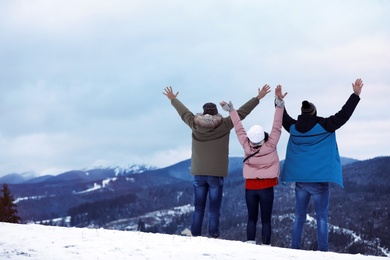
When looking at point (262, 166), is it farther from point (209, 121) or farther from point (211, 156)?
point (209, 121)

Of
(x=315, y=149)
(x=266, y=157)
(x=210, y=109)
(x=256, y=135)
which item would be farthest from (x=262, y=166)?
(x=210, y=109)

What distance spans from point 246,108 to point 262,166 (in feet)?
4.54

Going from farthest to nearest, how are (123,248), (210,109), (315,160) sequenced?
(210,109) → (315,160) → (123,248)

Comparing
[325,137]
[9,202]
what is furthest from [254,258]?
[9,202]

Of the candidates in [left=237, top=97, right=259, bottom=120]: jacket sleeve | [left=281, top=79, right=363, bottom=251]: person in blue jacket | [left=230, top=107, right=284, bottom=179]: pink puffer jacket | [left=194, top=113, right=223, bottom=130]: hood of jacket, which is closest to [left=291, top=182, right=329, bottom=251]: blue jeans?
[left=281, top=79, right=363, bottom=251]: person in blue jacket

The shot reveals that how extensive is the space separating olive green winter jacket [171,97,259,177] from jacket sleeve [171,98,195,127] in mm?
23

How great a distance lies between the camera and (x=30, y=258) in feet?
23.3

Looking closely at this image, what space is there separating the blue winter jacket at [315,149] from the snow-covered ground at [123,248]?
4.89ft

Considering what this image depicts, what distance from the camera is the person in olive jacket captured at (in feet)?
32.2

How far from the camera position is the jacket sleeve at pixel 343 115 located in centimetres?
886

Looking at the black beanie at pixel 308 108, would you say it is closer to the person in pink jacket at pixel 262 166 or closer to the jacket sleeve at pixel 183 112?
the person in pink jacket at pixel 262 166

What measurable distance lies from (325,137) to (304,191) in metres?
1.12

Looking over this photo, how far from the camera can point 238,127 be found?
9531mm

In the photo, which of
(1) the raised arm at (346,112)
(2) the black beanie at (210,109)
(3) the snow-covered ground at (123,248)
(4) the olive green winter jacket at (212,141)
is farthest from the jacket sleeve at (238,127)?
(3) the snow-covered ground at (123,248)
